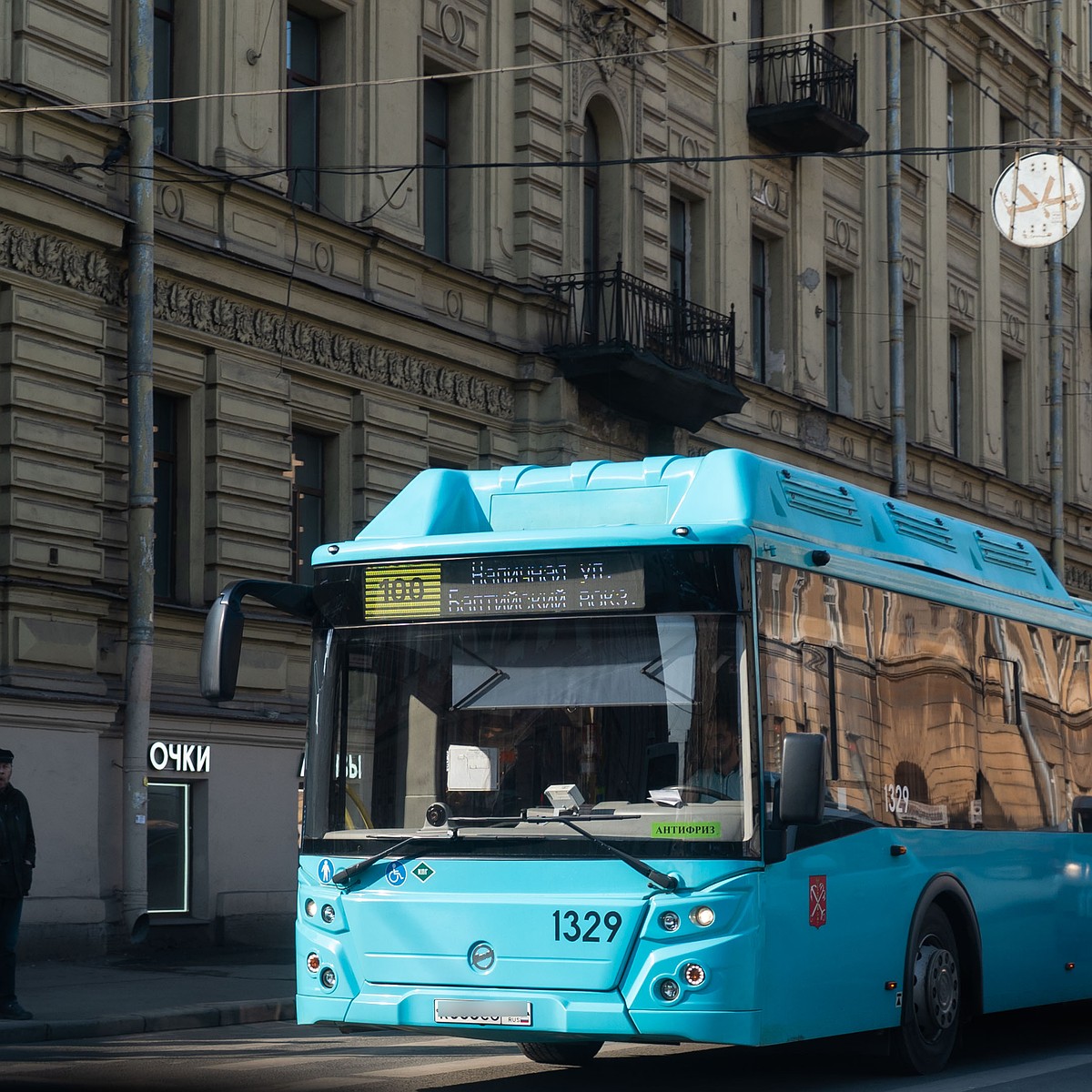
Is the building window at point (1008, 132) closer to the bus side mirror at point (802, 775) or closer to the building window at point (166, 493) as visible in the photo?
the building window at point (166, 493)

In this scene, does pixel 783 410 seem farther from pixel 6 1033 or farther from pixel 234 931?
pixel 6 1033

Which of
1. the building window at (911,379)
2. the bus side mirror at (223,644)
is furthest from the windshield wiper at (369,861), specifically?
the building window at (911,379)

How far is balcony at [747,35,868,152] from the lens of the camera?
92.2 feet

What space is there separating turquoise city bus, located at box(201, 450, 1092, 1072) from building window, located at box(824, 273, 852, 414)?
20.7 metres

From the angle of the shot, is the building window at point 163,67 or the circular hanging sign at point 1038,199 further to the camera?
the circular hanging sign at point 1038,199

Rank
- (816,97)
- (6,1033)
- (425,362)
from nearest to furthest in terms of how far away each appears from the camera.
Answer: (6,1033), (425,362), (816,97)

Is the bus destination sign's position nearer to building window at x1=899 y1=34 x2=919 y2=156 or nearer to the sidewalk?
the sidewalk

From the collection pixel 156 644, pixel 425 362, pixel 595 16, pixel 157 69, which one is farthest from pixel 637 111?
pixel 156 644

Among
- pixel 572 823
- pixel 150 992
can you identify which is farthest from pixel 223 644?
pixel 150 992

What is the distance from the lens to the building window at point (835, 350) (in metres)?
31.2

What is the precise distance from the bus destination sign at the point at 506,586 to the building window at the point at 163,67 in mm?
10491

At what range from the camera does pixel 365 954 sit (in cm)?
943

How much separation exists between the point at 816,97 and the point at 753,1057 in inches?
751

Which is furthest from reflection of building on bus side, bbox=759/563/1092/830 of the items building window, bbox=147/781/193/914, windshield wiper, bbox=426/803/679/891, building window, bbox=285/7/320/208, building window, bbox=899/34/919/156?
building window, bbox=899/34/919/156
